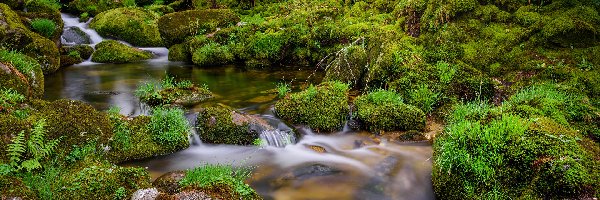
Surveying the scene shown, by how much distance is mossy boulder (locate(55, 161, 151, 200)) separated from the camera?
15.2ft

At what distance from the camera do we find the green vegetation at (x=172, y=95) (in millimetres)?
8945

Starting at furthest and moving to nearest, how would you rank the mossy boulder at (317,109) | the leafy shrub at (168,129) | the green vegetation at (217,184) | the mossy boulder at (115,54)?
1. the mossy boulder at (115,54)
2. the mossy boulder at (317,109)
3. the leafy shrub at (168,129)
4. the green vegetation at (217,184)

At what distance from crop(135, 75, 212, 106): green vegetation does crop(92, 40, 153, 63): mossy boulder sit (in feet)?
23.8

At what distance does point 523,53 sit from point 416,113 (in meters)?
2.81

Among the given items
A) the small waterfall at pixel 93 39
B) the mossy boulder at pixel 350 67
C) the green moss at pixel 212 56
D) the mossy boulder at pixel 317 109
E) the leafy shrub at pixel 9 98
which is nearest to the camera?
the leafy shrub at pixel 9 98

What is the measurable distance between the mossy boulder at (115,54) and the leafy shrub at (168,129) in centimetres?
1038

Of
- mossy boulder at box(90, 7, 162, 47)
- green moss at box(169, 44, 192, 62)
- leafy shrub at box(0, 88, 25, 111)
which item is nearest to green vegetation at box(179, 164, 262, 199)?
leafy shrub at box(0, 88, 25, 111)

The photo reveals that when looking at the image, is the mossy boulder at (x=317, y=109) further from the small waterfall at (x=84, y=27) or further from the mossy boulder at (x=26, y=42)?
the small waterfall at (x=84, y=27)

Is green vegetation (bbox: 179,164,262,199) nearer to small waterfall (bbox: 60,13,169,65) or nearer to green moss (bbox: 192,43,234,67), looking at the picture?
green moss (bbox: 192,43,234,67)

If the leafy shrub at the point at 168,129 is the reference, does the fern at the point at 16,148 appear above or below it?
above

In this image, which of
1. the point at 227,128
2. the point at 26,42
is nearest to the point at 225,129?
the point at 227,128

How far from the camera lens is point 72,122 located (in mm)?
6309

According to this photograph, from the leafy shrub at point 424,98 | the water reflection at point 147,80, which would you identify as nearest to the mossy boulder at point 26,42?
the water reflection at point 147,80

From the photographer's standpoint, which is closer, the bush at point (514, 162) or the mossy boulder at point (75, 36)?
the bush at point (514, 162)
